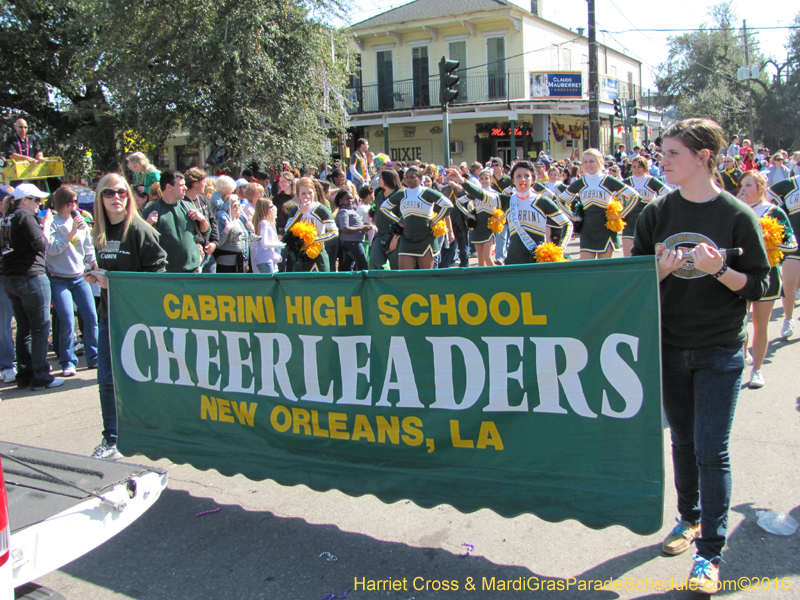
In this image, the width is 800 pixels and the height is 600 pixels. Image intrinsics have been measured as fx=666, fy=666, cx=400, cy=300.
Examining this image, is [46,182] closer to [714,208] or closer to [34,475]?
[34,475]

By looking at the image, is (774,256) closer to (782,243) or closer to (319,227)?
(782,243)

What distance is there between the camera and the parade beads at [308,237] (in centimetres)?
760

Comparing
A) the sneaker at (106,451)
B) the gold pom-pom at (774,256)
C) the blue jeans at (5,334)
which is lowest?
the sneaker at (106,451)

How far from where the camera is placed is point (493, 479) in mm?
3184

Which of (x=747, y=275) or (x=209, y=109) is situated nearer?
(x=747, y=275)

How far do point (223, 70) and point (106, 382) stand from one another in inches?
474

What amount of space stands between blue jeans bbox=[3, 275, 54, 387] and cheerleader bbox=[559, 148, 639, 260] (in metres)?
6.07

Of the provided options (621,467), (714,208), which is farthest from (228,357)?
(714,208)

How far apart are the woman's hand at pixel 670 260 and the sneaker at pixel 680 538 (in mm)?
1272

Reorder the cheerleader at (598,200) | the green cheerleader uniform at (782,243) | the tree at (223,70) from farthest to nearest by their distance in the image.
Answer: the tree at (223,70) → the cheerleader at (598,200) → the green cheerleader uniform at (782,243)

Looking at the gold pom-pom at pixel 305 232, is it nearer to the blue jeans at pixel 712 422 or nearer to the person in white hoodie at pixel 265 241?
the person in white hoodie at pixel 265 241

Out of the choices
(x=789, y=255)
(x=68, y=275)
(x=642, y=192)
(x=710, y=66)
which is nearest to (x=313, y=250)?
(x=68, y=275)

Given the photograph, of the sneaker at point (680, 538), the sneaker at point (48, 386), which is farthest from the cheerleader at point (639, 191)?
the sneaker at point (48, 386)

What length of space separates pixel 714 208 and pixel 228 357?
2642 millimetres
